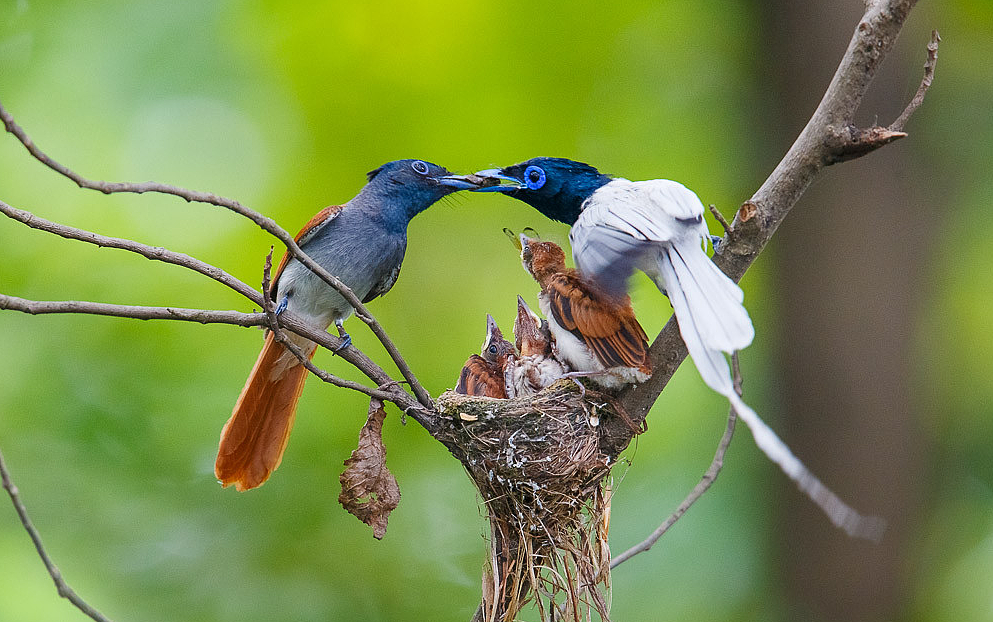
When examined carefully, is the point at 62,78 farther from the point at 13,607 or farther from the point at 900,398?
the point at 900,398

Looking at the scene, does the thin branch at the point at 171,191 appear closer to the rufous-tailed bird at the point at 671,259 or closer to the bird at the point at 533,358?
the rufous-tailed bird at the point at 671,259

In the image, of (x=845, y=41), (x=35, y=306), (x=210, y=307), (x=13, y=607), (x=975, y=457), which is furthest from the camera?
(x=975, y=457)

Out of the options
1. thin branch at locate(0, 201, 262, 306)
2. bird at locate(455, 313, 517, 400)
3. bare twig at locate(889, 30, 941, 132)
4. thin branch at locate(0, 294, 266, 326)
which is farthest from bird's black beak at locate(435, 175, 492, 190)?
bare twig at locate(889, 30, 941, 132)

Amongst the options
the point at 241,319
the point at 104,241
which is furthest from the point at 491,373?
the point at 104,241

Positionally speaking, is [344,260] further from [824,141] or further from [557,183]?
[824,141]

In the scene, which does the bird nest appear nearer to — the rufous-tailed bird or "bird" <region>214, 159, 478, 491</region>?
the rufous-tailed bird

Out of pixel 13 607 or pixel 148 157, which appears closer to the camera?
pixel 13 607

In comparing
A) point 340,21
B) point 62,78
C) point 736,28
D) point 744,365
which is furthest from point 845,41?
point 62,78

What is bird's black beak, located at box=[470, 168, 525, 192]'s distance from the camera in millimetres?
4328

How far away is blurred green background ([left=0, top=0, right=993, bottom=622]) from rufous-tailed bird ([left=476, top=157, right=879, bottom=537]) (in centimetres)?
178

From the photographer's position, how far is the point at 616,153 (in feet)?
21.7

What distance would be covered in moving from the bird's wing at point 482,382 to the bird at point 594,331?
1.46ft

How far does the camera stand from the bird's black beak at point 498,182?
433cm

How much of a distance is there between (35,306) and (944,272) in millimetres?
5539
